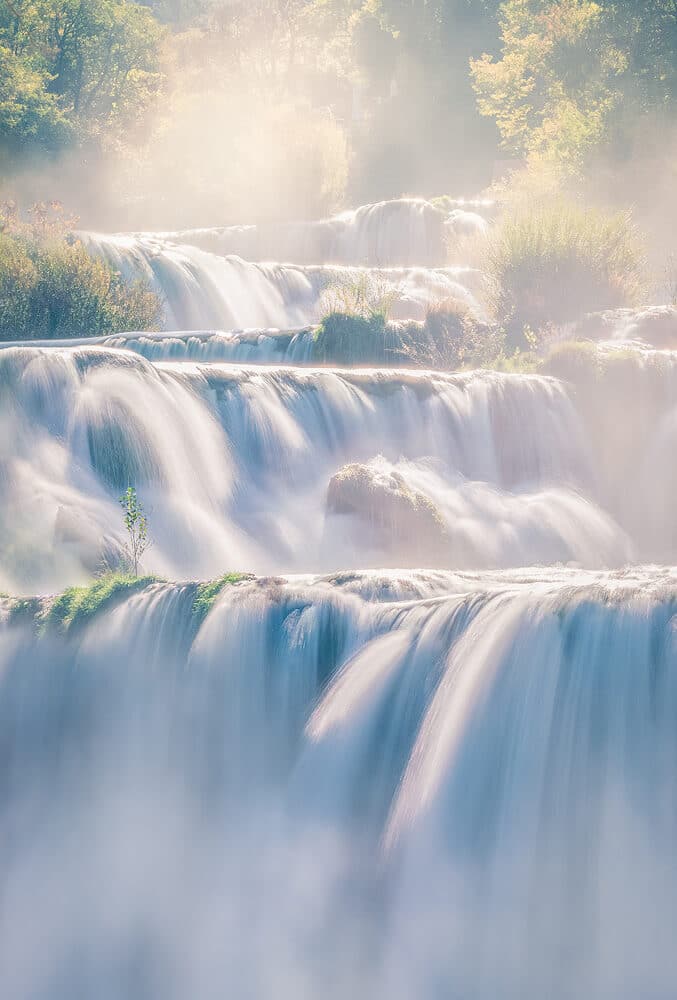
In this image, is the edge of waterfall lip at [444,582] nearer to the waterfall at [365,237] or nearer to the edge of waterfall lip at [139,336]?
the edge of waterfall lip at [139,336]

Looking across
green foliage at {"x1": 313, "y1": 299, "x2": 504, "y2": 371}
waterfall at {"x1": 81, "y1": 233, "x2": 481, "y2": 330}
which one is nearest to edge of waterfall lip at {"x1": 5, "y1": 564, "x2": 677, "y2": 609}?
green foliage at {"x1": 313, "y1": 299, "x2": 504, "y2": 371}

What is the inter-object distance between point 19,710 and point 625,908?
5434 millimetres

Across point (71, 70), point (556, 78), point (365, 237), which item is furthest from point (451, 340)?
point (71, 70)

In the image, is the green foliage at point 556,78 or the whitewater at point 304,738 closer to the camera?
the whitewater at point 304,738

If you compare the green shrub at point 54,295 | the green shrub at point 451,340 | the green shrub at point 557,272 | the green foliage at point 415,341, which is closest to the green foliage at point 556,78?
the green shrub at point 557,272

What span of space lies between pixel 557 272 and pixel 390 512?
9742 millimetres

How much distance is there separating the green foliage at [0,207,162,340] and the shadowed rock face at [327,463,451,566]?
25.0 ft

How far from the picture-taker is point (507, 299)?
76.4 feet

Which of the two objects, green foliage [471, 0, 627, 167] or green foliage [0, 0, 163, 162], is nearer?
green foliage [471, 0, 627, 167]

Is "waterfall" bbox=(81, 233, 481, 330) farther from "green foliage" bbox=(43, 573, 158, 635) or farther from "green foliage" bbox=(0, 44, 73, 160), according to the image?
"green foliage" bbox=(43, 573, 158, 635)

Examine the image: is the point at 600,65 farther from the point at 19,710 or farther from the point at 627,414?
the point at 19,710

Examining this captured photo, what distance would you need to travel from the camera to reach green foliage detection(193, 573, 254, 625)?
10.3 metres

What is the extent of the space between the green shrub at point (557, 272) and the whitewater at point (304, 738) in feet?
27.7

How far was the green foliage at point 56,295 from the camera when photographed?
811 inches
